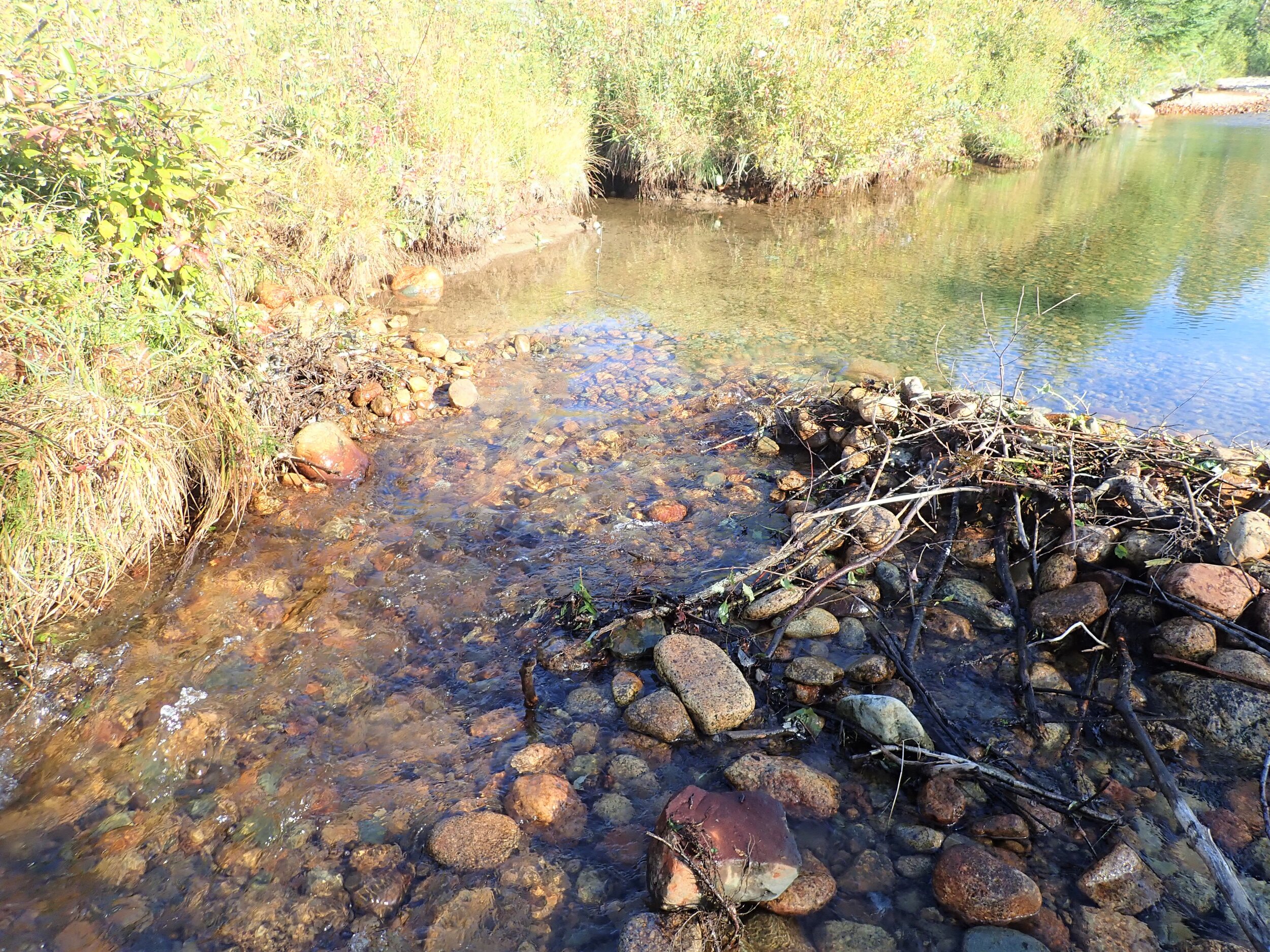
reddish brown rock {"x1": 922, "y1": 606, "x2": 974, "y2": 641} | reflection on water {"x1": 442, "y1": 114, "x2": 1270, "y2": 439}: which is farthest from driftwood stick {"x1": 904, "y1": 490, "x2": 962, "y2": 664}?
reflection on water {"x1": 442, "y1": 114, "x2": 1270, "y2": 439}

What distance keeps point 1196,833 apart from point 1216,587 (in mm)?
1257

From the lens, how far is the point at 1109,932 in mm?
2117

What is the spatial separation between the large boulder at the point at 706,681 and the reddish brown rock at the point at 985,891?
88 centimetres

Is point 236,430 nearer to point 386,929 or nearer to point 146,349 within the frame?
point 146,349

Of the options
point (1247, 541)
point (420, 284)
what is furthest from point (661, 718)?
point (420, 284)

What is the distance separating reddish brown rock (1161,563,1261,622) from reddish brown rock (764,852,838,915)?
2.03 m

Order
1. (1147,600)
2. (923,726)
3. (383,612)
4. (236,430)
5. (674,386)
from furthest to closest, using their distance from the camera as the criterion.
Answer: (674,386), (236,430), (383,612), (1147,600), (923,726)

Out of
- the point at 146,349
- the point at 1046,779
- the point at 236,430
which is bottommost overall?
the point at 1046,779

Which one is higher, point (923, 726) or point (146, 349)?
point (146, 349)

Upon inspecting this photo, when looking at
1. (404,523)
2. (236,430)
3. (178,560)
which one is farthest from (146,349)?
(404,523)

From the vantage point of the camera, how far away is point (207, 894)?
2.32 meters

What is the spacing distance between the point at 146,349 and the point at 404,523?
62.7 inches

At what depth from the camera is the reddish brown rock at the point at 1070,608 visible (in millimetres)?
3182

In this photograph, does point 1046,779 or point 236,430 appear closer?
point 1046,779
